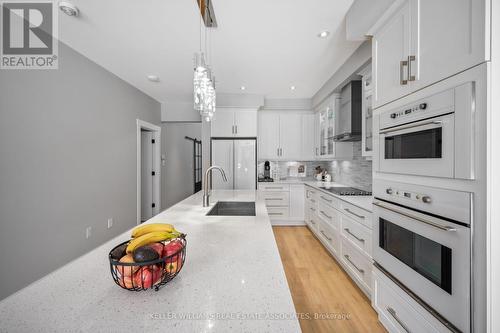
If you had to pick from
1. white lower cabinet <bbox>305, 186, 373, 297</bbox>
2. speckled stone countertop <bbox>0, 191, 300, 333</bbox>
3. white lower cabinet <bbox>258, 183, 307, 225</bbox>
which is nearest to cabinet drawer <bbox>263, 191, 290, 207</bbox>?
white lower cabinet <bbox>258, 183, 307, 225</bbox>

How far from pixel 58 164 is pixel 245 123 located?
2.93 meters

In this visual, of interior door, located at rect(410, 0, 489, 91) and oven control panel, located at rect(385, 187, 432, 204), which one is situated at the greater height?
interior door, located at rect(410, 0, 489, 91)

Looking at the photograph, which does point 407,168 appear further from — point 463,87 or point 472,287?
point 472,287

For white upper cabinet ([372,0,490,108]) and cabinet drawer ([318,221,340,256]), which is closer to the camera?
white upper cabinet ([372,0,490,108])

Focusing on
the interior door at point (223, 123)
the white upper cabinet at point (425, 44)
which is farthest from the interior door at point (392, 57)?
the interior door at point (223, 123)

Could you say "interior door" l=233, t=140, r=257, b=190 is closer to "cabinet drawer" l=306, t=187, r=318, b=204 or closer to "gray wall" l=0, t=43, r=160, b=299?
"cabinet drawer" l=306, t=187, r=318, b=204

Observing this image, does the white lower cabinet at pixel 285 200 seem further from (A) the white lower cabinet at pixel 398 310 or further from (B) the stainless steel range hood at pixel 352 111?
(A) the white lower cabinet at pixel 398 310

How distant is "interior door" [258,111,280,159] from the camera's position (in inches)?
181

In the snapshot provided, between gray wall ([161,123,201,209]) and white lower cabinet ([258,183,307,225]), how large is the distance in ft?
8.18

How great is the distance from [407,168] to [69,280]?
1721mm

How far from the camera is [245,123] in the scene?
4.32m

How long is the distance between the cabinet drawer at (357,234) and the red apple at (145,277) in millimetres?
1880

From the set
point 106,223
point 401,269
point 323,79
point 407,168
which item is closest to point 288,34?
point 323,79

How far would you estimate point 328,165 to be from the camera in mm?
4652
